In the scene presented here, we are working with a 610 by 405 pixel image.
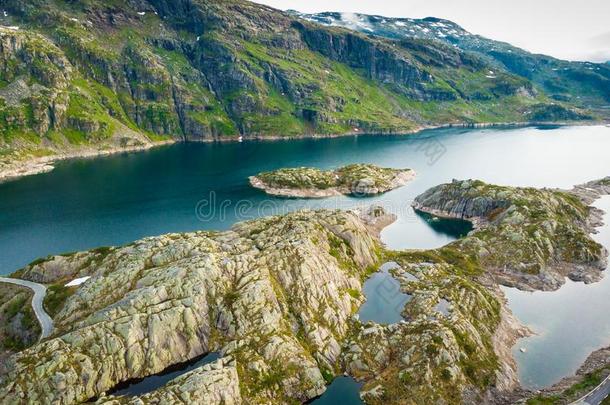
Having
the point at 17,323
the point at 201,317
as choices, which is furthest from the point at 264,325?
the point at 17,323

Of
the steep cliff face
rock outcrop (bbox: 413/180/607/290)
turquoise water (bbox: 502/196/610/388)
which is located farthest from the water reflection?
the steep cliff face

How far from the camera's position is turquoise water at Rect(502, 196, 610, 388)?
75062 millimetres

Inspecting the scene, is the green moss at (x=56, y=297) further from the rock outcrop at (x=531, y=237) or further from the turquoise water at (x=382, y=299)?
the rock outcrop at (x=531, y=237)

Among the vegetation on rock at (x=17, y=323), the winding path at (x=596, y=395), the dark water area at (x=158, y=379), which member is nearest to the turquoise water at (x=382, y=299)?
the winding path at (x=596, y=395)

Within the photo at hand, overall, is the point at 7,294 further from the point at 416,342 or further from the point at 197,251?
the point at 416,342

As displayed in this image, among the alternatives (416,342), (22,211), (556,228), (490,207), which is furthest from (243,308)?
(22,211)

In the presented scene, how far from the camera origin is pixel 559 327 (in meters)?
87.6

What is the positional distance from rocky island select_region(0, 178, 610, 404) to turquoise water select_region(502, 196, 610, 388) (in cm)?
353

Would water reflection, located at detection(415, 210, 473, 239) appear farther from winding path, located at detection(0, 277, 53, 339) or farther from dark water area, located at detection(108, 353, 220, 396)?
winding path, located at detection(0, 277, 53, 339)

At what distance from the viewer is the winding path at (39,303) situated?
242 ft

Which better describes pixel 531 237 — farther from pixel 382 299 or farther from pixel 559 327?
pixel 382 299

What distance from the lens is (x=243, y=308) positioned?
248 feet

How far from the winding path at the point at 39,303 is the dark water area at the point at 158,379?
60.8 feet

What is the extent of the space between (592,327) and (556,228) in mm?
42361
